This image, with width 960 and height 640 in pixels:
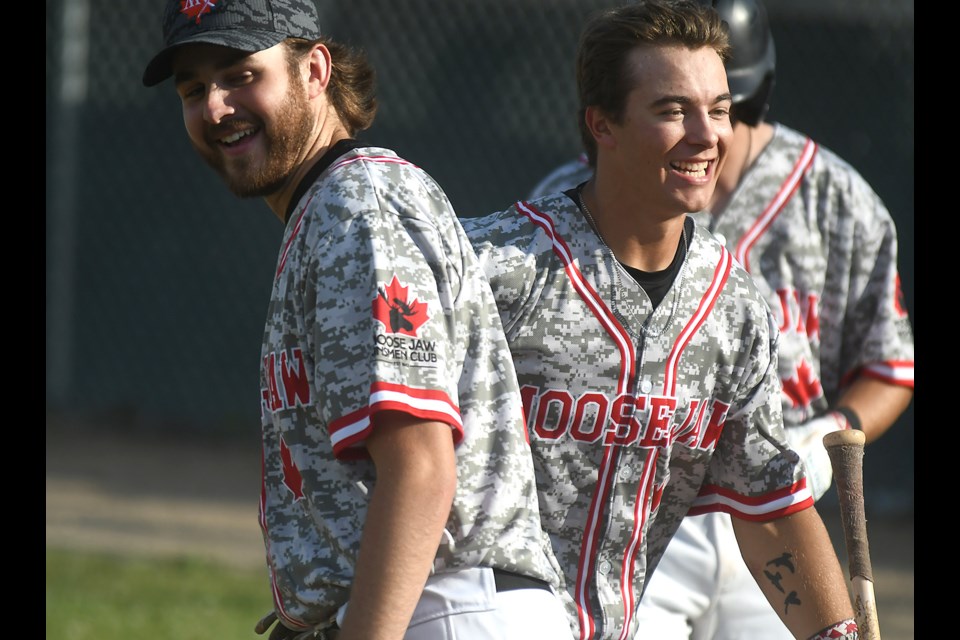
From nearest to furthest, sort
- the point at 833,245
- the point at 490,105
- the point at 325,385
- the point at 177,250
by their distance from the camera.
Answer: the point at 325,385 → the point at 833,245 → the point at 490,105 → the point at 177,250

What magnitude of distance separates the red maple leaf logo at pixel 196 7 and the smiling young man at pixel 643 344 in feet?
2.45

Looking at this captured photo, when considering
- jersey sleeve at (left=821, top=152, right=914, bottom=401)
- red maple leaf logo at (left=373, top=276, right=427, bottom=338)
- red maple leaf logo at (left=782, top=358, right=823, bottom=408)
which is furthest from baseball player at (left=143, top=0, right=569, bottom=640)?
jersey sleeve at (left=821, top=152, right=914, bottom=401)

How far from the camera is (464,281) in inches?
103

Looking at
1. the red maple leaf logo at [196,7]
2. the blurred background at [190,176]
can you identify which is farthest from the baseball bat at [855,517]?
the blurred background at [190,176]

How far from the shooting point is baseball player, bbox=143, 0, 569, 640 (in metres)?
2.42

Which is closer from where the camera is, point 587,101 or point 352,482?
point 352,482

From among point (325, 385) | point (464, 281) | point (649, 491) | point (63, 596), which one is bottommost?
point (63, 596)

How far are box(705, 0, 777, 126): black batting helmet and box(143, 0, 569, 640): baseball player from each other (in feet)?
4.73

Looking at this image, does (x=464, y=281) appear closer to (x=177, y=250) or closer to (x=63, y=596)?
(x=63, y=596)

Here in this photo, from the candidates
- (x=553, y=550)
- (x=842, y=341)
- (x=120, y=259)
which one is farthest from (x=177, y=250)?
(x=553, y=550)

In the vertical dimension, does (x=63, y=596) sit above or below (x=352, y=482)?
below

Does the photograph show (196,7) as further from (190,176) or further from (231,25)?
(190,176)

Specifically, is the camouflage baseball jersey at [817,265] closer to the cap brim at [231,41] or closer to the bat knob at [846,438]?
the bat knob at [846,438]

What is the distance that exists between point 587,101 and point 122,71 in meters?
7.01
